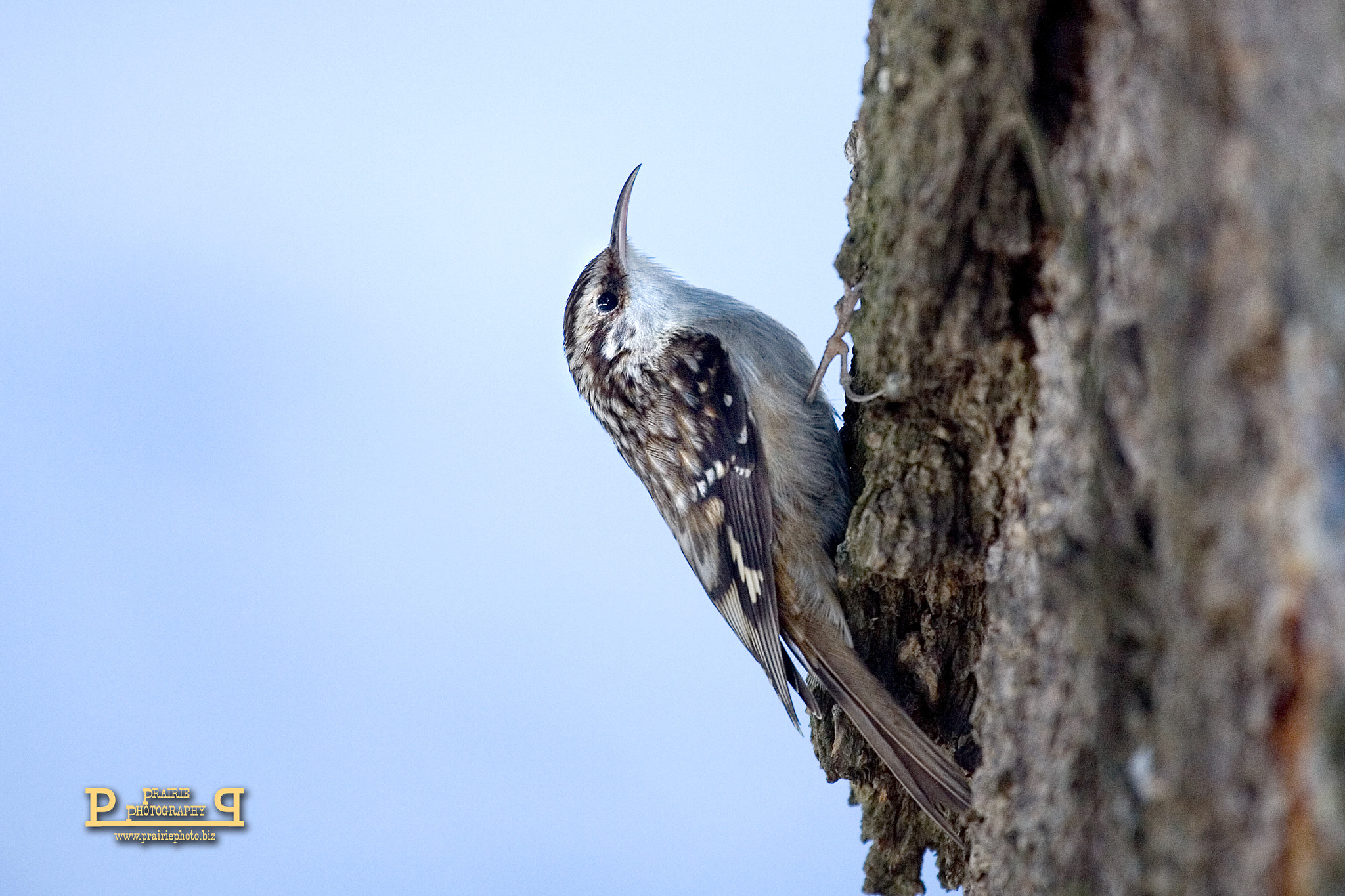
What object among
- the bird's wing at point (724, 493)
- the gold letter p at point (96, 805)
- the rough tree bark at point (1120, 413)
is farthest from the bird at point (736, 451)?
the gold letter p at point (96, 805)

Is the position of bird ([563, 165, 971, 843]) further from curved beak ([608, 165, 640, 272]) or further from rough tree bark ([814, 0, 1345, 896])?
rough tree bark ([814, 0, 1345, 896])

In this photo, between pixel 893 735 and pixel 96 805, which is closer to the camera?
pixel 893 735

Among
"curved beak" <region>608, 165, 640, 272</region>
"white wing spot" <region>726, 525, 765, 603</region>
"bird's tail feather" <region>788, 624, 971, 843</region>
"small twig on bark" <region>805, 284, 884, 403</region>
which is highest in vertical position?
"curved beak" <region>608, 165, 640, 272</region>

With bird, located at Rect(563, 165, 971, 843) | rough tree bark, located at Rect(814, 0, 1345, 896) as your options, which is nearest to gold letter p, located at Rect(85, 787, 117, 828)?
bird, located at Rect(563, 165, 971, 843)

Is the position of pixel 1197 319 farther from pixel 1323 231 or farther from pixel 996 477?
pixel 996 477

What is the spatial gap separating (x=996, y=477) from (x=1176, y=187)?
0.71 metres

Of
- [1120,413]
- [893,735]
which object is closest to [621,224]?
[893,735]

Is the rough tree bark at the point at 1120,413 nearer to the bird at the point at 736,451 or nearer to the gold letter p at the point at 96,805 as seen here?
the bird at the point at 736,451

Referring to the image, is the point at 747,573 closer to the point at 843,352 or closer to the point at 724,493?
the point at 724,493

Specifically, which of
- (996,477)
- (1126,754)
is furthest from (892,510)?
(1126,754)

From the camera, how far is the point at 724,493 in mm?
2428

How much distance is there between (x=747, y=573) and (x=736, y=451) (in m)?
0.26

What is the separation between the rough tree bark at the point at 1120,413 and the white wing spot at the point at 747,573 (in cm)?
43

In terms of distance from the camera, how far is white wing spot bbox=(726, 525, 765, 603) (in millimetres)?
2301
